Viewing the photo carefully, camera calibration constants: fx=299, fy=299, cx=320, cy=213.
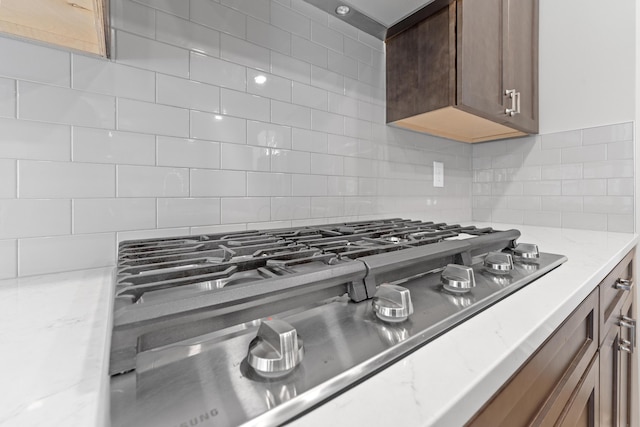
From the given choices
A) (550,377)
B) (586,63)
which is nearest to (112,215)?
(550,377)

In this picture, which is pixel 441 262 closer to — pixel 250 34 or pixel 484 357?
pixel 484 357

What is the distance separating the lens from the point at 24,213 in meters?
0.66

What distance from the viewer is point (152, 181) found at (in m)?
0.81

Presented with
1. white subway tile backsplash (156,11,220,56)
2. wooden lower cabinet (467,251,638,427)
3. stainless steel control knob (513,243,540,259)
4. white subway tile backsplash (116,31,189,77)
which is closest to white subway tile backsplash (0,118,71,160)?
white subway tile backsplash (116,31,189,77)

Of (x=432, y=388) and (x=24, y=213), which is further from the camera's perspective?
(x=24, y=213)

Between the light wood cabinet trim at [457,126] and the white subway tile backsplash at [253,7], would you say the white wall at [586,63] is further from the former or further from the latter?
the white subway tile backsplash at [253,7]

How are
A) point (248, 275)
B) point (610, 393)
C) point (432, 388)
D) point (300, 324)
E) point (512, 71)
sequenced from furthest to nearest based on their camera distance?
point (512, 71) < point (610, 393) < point (248, 275) < point (300, 324) < point (432, 388)

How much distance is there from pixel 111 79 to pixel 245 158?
39 cm

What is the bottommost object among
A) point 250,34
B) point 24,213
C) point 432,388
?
point 432,388

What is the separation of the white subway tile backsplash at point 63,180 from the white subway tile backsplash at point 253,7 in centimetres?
62

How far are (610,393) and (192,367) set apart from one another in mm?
1229

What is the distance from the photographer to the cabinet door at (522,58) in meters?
1.40

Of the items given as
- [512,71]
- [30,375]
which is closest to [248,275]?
[30,375]

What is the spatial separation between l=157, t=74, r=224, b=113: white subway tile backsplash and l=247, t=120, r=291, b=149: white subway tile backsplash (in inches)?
4.8
